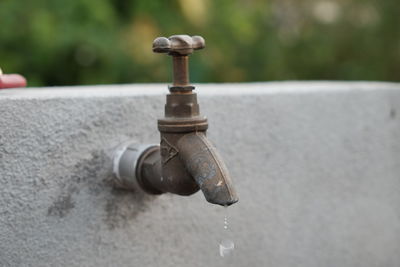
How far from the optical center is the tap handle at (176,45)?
871 millimetres

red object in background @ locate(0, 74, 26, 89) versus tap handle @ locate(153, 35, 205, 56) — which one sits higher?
tap handle @ locate(153, 35, 205, 56)

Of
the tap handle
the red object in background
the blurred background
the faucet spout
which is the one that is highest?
the tap handle

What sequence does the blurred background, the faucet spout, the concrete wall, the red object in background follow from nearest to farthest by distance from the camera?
1. the faucet spout
2. the concrete wall
3. the red object in background
4. the blurred background

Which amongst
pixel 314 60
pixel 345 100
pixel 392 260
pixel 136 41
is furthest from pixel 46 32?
pixel 314 60

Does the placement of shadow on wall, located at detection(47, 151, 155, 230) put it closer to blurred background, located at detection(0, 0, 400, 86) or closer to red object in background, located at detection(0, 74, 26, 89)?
red object in background, located at detection(0, 74, 26, 89)

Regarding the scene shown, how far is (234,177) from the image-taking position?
50.2 inches

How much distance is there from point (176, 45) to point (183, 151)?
0.51ft

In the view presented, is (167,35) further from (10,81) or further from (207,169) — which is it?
(207,169)

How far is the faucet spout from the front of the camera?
857mm

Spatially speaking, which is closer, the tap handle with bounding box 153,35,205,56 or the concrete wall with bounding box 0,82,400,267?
the tap handle with bounding box 153,35,205,56

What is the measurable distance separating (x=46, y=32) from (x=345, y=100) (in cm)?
112

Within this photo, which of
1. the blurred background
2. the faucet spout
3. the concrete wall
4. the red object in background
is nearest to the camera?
the faucet spout

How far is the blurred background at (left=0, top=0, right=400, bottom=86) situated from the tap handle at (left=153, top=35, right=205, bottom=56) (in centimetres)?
134

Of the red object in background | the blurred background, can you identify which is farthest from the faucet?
the blurred background
